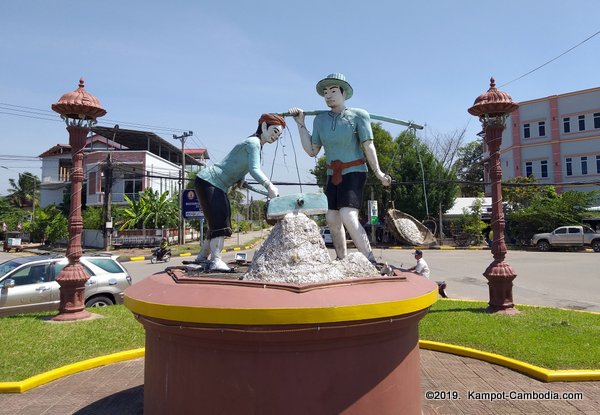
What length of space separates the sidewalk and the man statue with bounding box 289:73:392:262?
1.56 meters

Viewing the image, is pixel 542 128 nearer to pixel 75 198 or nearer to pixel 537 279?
pixel 537 279

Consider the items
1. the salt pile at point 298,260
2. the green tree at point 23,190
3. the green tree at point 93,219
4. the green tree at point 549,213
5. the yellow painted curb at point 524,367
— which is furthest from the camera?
the green tree at point 23,190

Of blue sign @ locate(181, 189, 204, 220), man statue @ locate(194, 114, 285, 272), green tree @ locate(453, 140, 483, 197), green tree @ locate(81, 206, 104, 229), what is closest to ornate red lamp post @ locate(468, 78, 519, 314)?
man statue @ locate(194, 114, 285, 272)

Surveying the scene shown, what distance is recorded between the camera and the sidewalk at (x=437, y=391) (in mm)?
4012

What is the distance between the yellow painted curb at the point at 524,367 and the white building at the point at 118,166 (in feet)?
76.8

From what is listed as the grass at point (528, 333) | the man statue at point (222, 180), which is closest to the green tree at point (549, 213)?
the grass at point (528, 333)

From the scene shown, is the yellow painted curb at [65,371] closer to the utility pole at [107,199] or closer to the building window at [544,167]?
the utility pole at [107,199]

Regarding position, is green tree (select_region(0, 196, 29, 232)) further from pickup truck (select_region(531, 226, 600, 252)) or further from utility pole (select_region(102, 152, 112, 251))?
pickup truck (select_region(531, 226, 600, 252))

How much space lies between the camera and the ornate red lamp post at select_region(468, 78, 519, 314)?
295 inches

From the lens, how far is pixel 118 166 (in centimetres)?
2700

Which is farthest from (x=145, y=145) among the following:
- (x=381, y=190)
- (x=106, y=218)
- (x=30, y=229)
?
(x=381, y=190)

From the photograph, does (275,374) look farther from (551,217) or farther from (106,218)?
(551,217)

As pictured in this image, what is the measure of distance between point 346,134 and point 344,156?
0.22 meters

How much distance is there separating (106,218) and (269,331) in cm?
2377
